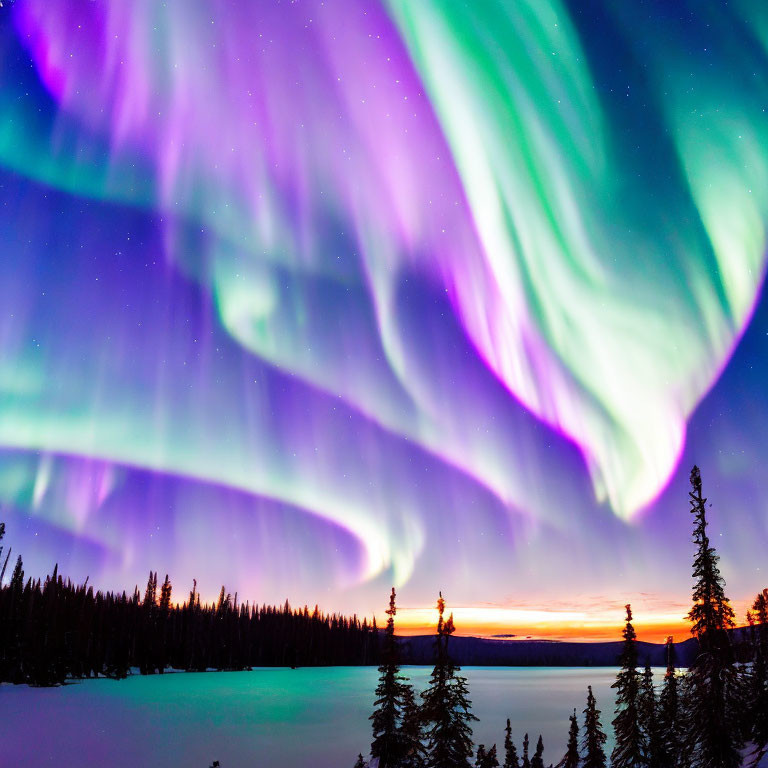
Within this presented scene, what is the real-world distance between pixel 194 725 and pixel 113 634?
69002mm

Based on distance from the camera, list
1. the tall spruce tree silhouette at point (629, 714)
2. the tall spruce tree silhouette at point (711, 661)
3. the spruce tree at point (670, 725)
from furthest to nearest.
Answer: the spruce tree at point (670, 725), the tall spruce tree silhouette at point (629, 714), the tall spruce tree silhouette at point (711, 661)

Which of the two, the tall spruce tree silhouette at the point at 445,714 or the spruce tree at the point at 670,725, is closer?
the tall spruce tree silhouette at the point at 445,714

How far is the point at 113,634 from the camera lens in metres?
127

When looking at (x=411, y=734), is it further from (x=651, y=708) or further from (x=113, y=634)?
(x=113, y=634)

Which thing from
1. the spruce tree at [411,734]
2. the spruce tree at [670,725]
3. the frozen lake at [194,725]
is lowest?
the frozen lake at [194,725]

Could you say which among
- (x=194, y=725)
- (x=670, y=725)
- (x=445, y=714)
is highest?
(x=445, y=714)

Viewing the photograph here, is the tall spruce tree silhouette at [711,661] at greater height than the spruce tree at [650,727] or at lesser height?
greater

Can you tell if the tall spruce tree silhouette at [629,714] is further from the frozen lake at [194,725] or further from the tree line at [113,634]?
the tree line at [113,634]

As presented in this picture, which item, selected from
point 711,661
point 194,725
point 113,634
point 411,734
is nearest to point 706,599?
point 711,661

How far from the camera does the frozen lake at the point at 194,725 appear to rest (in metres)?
50.3

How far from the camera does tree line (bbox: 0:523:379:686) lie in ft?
300

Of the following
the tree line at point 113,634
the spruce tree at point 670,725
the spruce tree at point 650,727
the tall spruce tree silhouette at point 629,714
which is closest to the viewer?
the tall spruce tree silhouette at point 629,714

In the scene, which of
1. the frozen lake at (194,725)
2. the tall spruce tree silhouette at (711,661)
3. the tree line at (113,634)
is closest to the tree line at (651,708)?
the tall spruce tree silhouette at (711,661)

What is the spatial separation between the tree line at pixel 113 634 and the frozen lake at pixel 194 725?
5092 millimetres
